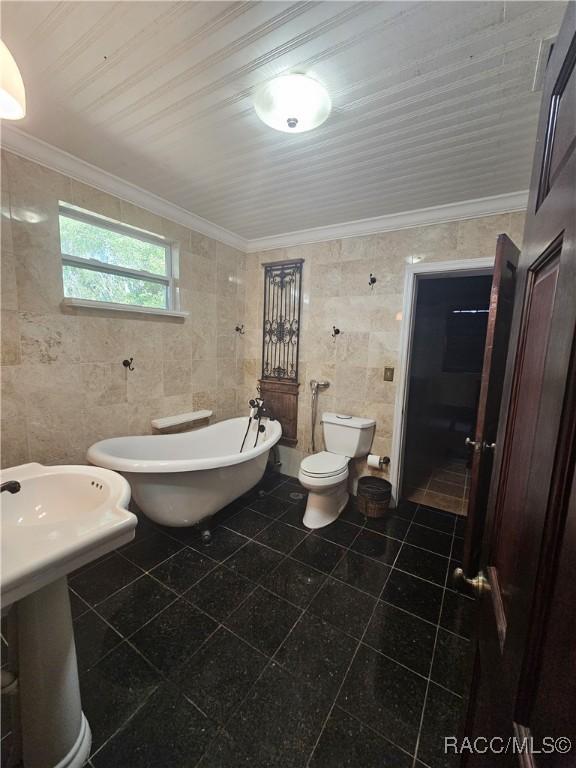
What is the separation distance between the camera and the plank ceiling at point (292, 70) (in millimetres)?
1007

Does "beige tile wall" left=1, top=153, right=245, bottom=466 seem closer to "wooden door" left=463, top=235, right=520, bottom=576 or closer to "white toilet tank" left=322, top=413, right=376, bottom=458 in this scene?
"white toilet tank" left=322, top=413, right=376, bottom=458

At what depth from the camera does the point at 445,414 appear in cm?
431

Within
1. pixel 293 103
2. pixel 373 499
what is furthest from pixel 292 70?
pixel 373 499

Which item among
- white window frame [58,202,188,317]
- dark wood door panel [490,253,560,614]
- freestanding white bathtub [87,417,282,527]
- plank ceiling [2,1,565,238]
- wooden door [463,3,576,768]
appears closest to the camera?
wooden door [463,3,576,768]

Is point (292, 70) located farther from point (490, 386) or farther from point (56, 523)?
point (56, 523)

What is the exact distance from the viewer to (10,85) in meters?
0.80

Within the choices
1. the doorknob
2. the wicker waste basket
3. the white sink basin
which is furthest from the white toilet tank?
the white sink basin

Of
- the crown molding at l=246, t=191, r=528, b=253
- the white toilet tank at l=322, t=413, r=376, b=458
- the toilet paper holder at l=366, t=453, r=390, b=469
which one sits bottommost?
the toilet paper holder at l=366, t=453, r=390, b=469

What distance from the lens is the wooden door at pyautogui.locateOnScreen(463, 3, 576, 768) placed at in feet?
1.18

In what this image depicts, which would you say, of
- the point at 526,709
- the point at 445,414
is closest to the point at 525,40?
the point at 526,709

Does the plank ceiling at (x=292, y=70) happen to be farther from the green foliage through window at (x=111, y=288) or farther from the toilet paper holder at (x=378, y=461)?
the toilet paper holder at (x=378, y=461)

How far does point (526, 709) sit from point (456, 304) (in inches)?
167

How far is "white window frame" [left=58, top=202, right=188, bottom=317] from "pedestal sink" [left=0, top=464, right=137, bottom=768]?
1406 millimetres

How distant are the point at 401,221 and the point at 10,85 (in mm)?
2376
